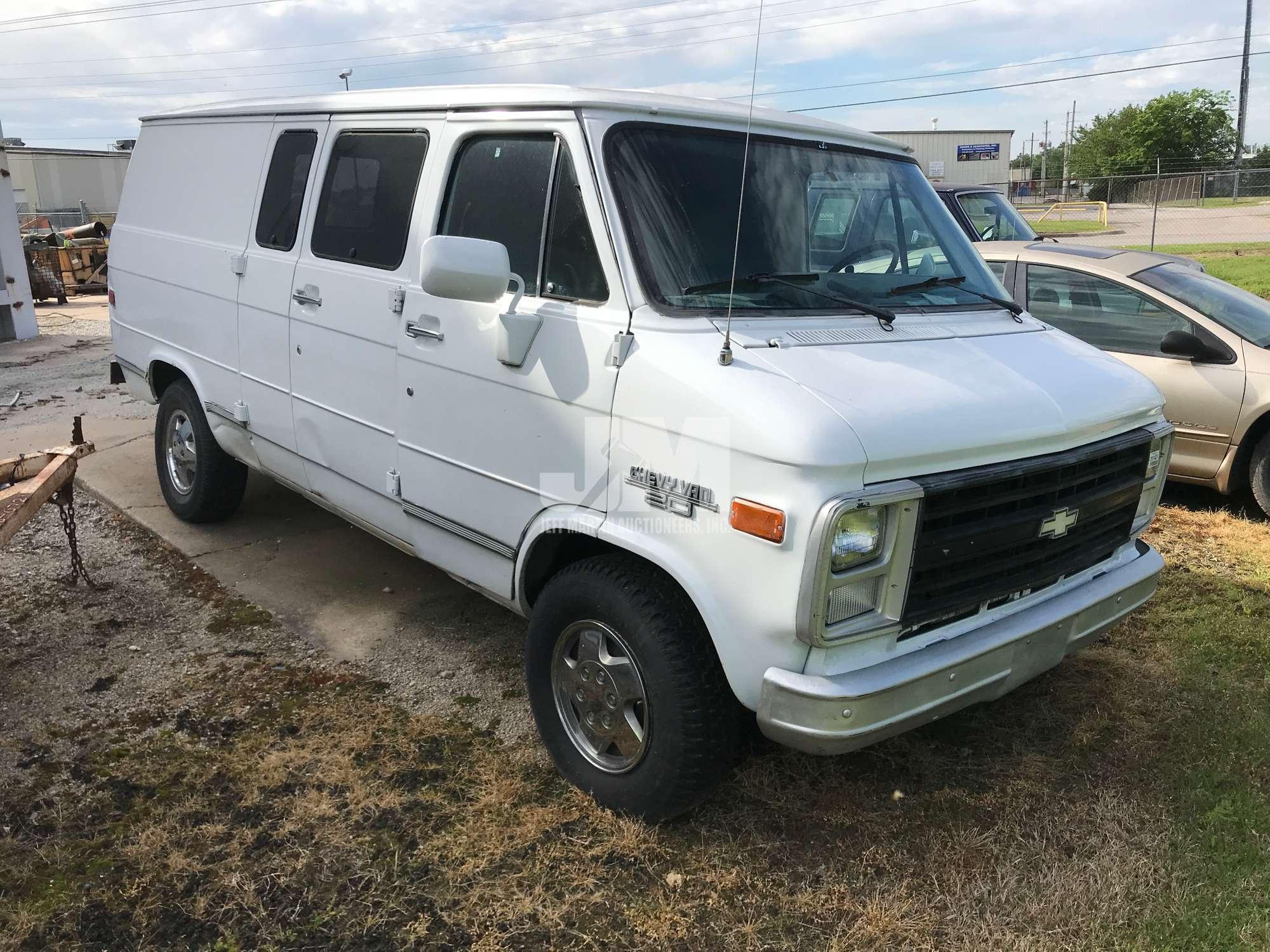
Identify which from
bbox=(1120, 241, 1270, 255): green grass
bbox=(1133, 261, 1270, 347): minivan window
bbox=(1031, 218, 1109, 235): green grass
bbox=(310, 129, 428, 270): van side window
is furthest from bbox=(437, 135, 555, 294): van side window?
bbox=(1031, 218, 1109, 235): green grass

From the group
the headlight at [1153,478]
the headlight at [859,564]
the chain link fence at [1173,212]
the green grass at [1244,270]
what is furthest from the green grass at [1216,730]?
the chain link fence at [1173,212]

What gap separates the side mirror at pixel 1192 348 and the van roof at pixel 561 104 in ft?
9.26

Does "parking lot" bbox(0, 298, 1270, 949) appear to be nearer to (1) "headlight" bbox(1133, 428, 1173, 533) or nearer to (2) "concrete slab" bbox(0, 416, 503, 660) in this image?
(2) "concrete slab" bbox(0, 416, 503, 660)

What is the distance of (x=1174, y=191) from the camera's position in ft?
110

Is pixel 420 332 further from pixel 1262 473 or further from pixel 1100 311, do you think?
pixel 1262 473

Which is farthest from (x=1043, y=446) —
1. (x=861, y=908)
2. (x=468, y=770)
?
(x=468, y=770)

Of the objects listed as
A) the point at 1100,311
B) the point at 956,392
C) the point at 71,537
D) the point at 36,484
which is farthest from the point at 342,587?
the point at 1100,311

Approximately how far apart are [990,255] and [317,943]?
20.5 feet

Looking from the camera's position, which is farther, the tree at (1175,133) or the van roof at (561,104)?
the tree at (1175,133)

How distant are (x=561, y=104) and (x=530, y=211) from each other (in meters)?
0.37

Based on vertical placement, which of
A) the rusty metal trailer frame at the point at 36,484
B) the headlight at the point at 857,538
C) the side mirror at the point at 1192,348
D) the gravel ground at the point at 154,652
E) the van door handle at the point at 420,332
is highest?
the van door handle at the point at 420,332

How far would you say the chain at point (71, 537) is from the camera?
4.90 meters

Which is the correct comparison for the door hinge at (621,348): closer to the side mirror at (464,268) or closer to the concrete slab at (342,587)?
the side mirror at (464,268)

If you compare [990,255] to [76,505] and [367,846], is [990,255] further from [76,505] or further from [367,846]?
[76,505]
